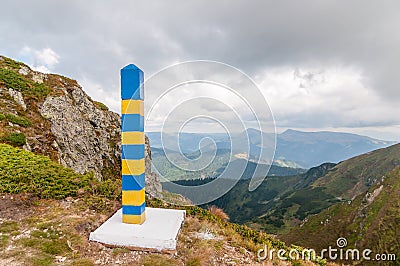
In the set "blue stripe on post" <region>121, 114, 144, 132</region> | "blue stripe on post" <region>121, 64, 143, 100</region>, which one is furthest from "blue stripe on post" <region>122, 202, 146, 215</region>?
"blue stripe on post" <region>121, 64, 143, 100</region>

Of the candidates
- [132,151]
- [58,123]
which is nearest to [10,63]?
[58,123]

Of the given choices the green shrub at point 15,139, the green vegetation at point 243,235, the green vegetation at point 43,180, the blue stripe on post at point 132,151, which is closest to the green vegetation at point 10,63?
the green shrub at point 15,139

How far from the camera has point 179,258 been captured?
253 inches

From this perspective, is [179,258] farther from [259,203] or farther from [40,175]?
[259,203]

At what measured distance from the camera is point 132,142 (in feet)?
24.6

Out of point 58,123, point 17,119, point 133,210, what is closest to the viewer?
point 133,210

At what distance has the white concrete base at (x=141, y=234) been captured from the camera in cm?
666

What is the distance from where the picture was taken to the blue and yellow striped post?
736 centimetres

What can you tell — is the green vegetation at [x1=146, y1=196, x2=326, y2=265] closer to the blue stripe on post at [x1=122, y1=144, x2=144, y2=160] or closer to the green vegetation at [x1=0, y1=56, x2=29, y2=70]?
the blue stripe on post at [x1=122, y1=144, x2=144, y2=160]

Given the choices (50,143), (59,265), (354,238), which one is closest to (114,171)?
(50,143)

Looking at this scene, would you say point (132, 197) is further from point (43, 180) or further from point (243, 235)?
A: point (43, 180)

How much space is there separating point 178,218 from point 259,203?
19236cm

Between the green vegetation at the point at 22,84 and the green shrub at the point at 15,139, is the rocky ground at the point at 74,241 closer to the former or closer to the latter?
the green shrub at the point at 15,139

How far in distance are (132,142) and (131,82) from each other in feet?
5.87
